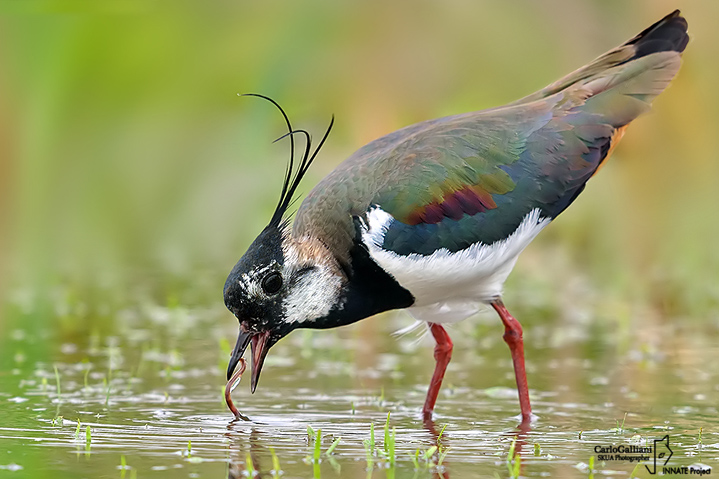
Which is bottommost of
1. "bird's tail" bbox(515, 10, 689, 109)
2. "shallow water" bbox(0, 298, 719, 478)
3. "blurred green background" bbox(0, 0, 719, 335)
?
"shallow water" bbox(0, 298, 719, 478)

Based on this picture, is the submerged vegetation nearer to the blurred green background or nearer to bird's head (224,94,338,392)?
the blurred green background

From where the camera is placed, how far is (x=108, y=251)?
42.8 ft

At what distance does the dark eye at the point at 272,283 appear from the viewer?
6.10 meters

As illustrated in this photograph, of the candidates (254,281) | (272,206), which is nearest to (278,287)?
(254,281)

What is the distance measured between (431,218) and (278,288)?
2.87 ft

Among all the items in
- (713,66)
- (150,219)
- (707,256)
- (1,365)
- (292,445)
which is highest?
(713,66)

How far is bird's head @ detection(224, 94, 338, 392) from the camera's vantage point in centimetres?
609

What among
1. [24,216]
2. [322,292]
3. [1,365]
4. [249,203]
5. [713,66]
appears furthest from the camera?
[24,216]

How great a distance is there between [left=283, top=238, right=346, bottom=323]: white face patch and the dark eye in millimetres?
46

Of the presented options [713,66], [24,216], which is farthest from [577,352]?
[24,216]

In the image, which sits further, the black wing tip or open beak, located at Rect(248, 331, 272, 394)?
the black wing tip

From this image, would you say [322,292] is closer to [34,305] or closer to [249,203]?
[34,305]

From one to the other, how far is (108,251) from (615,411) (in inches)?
309

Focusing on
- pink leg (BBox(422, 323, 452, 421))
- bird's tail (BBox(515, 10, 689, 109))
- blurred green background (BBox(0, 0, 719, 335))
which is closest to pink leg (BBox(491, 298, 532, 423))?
pink leg (BBox(422, 323, 452, 421))
